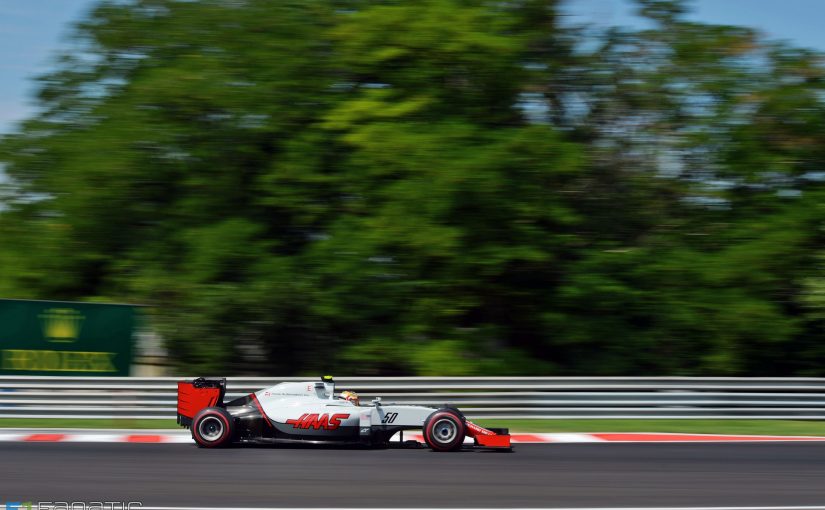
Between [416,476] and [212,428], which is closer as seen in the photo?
[416,476]

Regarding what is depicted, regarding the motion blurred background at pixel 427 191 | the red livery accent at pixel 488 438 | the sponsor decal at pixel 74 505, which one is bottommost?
the sponsor decal at pixel 74 505

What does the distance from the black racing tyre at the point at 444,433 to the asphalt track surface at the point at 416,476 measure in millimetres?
154

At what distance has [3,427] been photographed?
515 inches

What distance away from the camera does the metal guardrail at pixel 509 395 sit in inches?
535

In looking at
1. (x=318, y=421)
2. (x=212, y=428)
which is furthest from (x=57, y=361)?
(x=318, y=421)

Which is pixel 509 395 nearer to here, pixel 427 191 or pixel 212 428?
pixel 427 191

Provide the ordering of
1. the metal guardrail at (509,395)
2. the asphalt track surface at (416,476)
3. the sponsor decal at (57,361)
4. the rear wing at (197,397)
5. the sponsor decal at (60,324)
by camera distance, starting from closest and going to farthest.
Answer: the asphalt track surface at (416,476) < the rear wing at (197,397) < the metal guardrail at (509,395) < the sponsor decal at (57,361) < the sponsor decal at (60,324)

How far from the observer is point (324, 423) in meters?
10.7

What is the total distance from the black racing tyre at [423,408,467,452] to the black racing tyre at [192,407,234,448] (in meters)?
2.23

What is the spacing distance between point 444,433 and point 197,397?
286 cm

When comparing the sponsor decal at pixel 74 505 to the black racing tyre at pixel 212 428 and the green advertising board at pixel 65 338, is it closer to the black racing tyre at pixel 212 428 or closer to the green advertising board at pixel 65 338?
the black racing tyre at pixel 212 428

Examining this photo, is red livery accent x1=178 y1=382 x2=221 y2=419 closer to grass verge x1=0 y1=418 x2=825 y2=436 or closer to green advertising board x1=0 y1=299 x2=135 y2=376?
grass verge x1=0 y1=418 x2=825 y2=436

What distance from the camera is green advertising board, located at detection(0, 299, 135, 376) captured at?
47.2 ft

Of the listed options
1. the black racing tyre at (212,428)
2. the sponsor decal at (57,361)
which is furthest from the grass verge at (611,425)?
the black racing tyre at (212,428)
